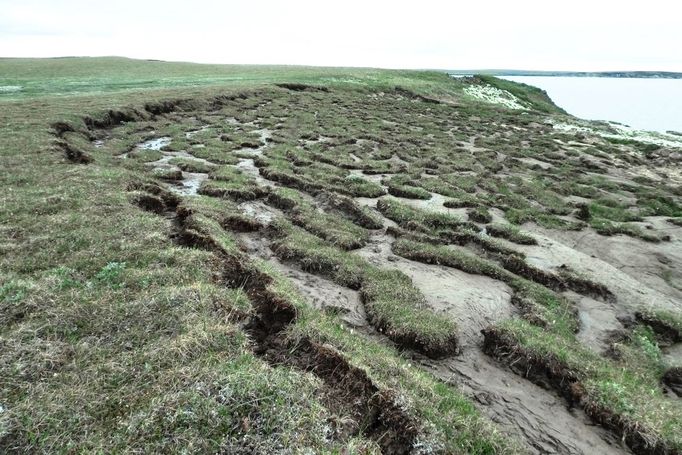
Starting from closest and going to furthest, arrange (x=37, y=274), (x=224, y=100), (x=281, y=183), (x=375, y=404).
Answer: (x=375, y=404) < (x=37, y=274) < (x=281, y=183) < (x=224, y=100)

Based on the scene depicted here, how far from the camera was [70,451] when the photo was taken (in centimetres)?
542

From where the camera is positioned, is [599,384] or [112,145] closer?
[599,384]

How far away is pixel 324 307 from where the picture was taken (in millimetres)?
10695

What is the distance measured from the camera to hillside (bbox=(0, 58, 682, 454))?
20.1 feet

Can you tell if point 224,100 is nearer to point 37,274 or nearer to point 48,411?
point 37,274

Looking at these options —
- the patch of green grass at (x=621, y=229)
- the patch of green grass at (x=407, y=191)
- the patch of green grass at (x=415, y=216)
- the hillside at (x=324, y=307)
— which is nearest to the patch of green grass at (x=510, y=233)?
the hillside at (x=324, y=307)

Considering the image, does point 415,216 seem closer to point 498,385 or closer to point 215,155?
point 498,385

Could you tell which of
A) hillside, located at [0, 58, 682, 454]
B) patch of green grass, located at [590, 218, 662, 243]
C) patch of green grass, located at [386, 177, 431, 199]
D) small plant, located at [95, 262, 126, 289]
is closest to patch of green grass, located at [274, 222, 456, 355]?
hillside, located at [0, 58, 682, 454]

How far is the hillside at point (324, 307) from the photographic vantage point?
614 cm

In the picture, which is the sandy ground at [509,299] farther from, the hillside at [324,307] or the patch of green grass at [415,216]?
the patch of green grass at [415,216]

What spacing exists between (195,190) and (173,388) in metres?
14.0

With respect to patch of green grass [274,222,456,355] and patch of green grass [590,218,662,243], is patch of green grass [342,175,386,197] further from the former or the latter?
patch of green grass [590,218,662,243]

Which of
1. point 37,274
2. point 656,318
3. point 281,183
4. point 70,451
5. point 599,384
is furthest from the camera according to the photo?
point 281,183

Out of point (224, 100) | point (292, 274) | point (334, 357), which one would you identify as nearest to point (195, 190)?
point (292, 274)
